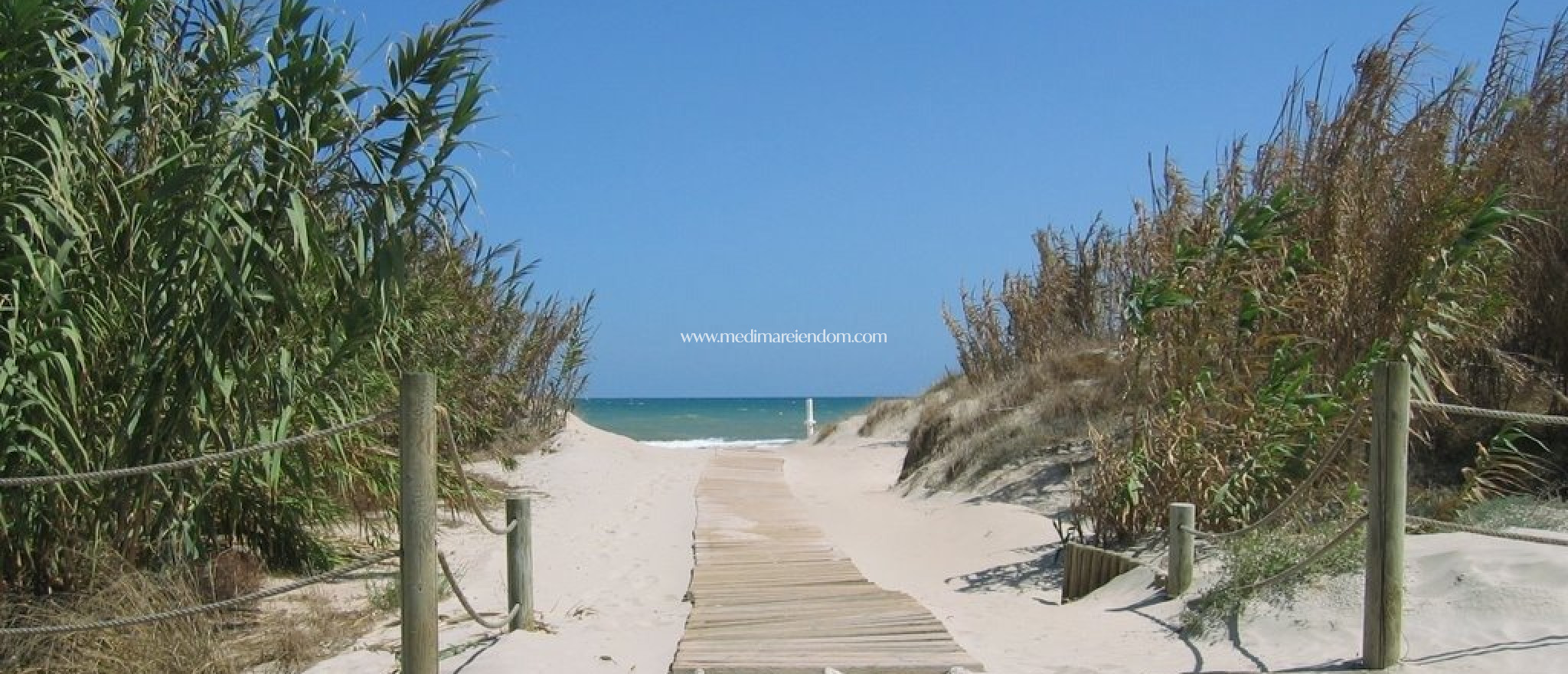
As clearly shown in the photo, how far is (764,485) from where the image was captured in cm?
1481

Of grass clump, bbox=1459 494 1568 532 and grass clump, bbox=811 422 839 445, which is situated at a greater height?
grass clump, bbox=1459 494 1568 532

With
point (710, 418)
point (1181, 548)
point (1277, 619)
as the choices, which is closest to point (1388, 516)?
point (1277, 619)

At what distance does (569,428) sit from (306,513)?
11724mm

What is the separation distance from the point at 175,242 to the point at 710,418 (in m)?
57.2

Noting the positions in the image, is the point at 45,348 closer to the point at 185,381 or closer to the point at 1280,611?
the point at 185,381

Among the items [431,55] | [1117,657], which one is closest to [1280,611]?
[1117,657]

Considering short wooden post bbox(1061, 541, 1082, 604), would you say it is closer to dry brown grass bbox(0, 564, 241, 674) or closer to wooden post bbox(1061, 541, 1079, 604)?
wooden post bbox(1061, 541, 1079, 604)

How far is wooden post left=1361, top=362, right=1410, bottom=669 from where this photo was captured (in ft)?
14.9

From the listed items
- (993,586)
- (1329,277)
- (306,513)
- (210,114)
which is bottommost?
(993,586)

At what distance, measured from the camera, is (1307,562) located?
17.1 feet

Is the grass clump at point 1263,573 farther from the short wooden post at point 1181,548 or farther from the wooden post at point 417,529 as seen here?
the wooden post at point 417,529

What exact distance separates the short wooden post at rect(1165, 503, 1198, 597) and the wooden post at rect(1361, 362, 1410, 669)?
1.73 meters

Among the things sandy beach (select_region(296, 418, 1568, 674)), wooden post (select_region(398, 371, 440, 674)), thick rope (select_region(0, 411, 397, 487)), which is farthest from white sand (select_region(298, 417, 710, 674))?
thick rope (select_region(0, 411, 397, 487))

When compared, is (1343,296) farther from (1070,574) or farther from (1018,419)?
(1018,419)
